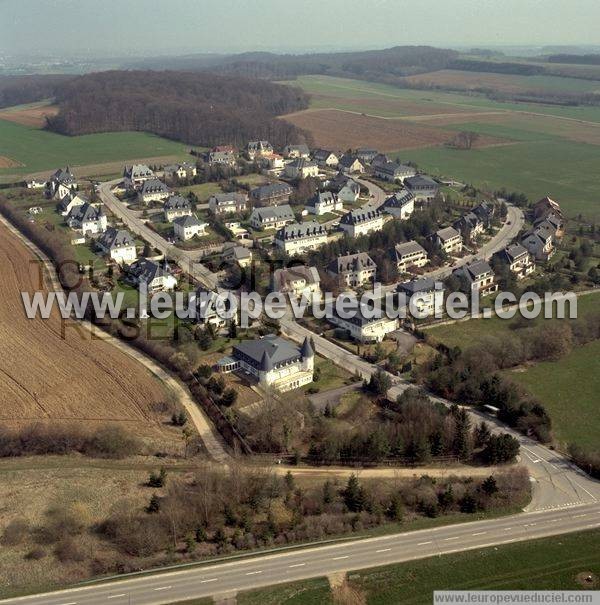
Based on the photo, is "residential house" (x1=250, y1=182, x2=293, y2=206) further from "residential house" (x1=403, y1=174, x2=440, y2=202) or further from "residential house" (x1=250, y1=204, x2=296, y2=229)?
"residential house" (x1=403, y1=174, x2=440, y2=202)

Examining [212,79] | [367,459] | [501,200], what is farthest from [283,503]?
[212,79]

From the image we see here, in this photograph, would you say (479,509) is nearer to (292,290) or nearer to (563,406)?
(563,406)

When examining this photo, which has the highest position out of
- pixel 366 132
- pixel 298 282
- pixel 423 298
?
pixel 366 132

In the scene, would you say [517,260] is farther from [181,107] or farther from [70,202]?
[181,107]

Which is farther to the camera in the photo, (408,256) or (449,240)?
(449,240)

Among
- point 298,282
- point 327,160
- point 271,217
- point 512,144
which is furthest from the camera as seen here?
point 512,144

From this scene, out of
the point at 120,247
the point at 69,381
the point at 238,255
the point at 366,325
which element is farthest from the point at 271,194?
the point at 69,381

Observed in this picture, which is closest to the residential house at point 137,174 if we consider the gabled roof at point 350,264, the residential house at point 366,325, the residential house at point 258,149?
the residential house at point 258,149
